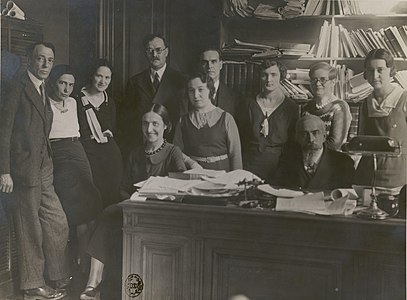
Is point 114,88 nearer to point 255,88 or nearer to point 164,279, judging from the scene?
Answer: point 255,88

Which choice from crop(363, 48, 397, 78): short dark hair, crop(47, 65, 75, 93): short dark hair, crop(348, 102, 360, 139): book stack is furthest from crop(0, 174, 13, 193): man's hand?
crop(363, 48, 397, 78): short dark hair

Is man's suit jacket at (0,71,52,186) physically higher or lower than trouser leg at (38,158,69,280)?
higher

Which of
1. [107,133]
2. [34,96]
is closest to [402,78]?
[107,133]

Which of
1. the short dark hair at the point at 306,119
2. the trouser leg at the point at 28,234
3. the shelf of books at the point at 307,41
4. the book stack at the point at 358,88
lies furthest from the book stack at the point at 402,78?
the trouser leg at the point at 28,234

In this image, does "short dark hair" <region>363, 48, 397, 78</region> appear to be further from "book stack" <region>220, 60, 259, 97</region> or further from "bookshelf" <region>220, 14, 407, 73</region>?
"book stack" <region>220, 60, 259, 97</region>

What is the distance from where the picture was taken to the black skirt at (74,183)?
3.19 m

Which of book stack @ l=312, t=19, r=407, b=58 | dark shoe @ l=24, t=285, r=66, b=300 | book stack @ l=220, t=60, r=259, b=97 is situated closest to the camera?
book stack @ l=312, t=19, r=407, b=58

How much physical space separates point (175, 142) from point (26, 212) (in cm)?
88

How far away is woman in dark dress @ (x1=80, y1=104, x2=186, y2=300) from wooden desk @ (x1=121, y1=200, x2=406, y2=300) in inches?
2.4

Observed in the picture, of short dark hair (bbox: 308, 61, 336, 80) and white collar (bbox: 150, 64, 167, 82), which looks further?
white collar (bbox: 150, 64, 167, 82)

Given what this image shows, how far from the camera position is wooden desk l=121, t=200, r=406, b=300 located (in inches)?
107

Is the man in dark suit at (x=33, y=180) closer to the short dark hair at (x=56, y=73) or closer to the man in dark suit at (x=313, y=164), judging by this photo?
the short dark hair at (x=56, y=73)

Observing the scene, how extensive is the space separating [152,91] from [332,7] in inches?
36.7

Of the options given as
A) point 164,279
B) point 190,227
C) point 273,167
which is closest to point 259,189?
point 273,167
